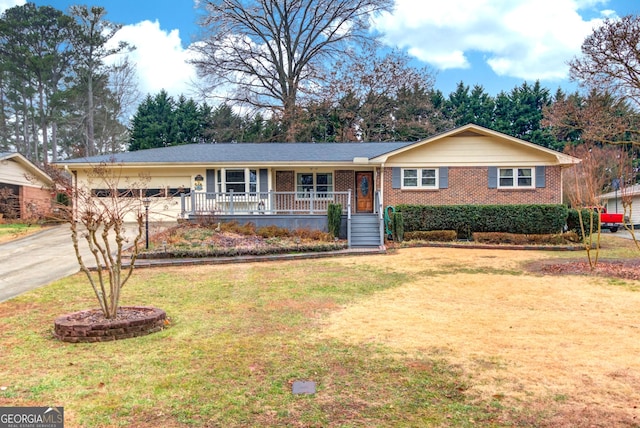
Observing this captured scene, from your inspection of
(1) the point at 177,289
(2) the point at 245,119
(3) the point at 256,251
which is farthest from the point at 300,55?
(1) the point at 177,289

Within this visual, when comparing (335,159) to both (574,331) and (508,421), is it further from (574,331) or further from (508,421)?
(508,421)

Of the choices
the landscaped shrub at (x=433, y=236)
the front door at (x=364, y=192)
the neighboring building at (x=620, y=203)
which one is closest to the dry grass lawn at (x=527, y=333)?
the landscaped shrub at (x=433, y=236)

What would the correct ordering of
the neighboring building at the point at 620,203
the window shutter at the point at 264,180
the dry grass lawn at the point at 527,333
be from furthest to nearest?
the neighboring building at the point at 620,203 → the window shutter at the point at 264,180 → the dry grass lawn at the point at 527,333

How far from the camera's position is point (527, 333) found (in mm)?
5684

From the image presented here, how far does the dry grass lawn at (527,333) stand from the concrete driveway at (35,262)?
21.6 ft

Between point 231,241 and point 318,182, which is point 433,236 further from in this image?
point 231,241

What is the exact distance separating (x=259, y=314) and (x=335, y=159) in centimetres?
1334

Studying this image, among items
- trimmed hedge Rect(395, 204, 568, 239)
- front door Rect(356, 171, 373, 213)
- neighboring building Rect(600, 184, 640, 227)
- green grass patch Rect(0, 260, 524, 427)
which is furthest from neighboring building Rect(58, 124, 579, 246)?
neighboring building Rect(600, 184, 640, 227)

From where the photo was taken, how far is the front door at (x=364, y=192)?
2025cm

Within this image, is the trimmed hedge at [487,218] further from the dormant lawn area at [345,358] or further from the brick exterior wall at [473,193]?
the dormant lawn area at [345,358]

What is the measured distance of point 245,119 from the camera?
35031 millimetres

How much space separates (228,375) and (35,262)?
997 centimetres

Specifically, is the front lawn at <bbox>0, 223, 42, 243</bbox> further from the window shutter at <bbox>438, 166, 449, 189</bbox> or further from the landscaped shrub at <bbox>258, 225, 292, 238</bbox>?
the window shutter at <bbox>438, 166, 449, 189</bbox>

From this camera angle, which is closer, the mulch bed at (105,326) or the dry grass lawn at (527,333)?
the dry grass lawn at (527,333)
